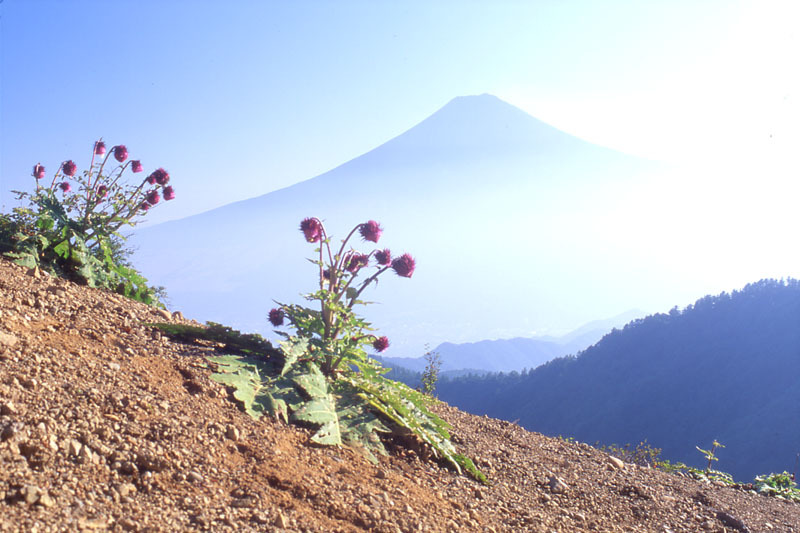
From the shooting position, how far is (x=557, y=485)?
4148mm

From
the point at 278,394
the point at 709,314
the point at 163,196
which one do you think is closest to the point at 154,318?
the point at 278,394

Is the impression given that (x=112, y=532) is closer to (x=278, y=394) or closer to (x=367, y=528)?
(x=367, y=528)

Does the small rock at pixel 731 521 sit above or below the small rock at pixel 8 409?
below

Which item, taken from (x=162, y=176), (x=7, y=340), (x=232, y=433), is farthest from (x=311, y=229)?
(x=162, y=176)

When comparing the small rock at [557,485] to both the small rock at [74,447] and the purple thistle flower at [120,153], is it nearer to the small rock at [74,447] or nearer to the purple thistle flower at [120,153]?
the small rock at [74,447]

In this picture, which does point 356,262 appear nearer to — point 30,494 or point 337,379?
point 337,379

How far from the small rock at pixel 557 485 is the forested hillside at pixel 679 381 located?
212ft

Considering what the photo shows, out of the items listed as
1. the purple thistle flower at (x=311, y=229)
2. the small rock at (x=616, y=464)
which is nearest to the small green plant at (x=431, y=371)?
the small rock at (x=616, y=464)

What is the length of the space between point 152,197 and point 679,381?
8485 centimetres

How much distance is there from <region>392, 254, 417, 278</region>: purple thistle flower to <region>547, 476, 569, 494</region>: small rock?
1.77 meters

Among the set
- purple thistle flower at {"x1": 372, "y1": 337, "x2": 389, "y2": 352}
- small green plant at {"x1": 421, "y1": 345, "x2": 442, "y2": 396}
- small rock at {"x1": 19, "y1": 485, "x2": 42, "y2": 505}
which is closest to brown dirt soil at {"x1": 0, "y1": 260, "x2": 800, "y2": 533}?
small rock at {"x1": 19, "y1": 485, "x2": 42, "y2": 505}

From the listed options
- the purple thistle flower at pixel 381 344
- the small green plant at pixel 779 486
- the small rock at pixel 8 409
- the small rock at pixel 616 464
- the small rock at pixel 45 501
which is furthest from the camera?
the small green plant at pixel 779 486

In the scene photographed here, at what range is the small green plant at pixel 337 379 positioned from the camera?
3652 millimetres

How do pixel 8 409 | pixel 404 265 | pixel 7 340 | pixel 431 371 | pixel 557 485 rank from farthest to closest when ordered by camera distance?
pixel 431 371, pixel 404 265, pixel 557 485, pixel 7 340, pixel 8 409
